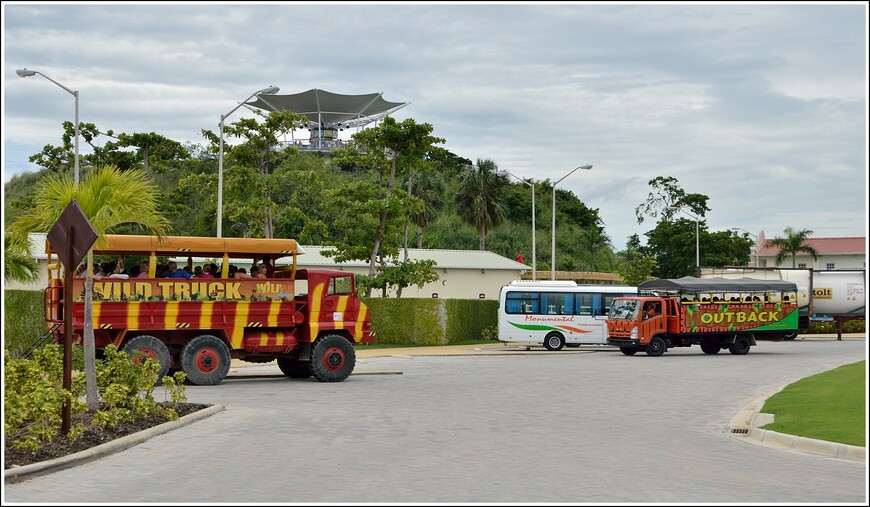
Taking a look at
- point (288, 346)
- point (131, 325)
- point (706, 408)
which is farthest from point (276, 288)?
point (706, 408)

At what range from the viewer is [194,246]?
24.7 m

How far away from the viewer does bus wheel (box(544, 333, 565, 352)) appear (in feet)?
149

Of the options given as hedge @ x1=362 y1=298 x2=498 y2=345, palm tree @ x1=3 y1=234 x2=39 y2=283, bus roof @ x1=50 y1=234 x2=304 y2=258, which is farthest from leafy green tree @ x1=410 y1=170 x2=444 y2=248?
palm tree @ x1=3 y1=234 x2=39 y2=283

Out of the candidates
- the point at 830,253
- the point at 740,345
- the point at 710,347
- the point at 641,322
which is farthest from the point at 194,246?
the point at 830,253

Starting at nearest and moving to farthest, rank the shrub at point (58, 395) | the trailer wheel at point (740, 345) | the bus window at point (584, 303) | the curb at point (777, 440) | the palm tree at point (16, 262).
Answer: the shrub at point (58, 395) → the curb at point (777, 440) → the palm tree at point (16, 262) → the trailer wheel at point (740, 345) → the bus window at point (584, 303)

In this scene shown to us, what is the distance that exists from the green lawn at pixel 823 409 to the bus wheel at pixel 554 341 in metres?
20.8

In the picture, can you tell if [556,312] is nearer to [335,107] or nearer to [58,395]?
[58,395]

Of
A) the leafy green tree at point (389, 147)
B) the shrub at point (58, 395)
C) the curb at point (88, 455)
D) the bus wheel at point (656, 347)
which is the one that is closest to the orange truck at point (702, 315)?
the bus wheel at point (656, 347)

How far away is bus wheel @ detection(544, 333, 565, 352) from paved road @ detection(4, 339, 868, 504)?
64.9 feet

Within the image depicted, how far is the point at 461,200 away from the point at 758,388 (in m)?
65.8

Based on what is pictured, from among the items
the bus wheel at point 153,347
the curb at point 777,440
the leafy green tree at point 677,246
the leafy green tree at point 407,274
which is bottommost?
the curb at point 777,440

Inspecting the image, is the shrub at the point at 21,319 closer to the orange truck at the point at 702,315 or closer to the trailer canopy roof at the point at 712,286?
the orange truck at the point at 702,315

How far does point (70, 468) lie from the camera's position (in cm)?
1225

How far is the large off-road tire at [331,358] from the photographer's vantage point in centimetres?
2597
